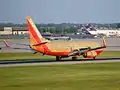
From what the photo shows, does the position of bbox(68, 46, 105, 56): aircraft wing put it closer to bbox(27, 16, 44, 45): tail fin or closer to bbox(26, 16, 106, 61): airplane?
bbox(26, 16, 106, 61): airplane

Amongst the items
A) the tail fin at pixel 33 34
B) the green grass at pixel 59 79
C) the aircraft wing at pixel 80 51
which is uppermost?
the tail fin at pixel 33 34

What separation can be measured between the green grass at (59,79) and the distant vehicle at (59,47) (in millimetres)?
21577

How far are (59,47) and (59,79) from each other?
3426 cm

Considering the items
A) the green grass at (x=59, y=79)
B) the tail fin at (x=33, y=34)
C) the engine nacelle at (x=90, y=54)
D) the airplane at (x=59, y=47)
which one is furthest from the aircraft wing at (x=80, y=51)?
the green grass at (x=59, y=79)

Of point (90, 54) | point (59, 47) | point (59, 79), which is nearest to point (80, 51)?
point (90, 54)

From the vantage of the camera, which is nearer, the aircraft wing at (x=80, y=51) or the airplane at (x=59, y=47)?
the airplane at (x=59, y=47)

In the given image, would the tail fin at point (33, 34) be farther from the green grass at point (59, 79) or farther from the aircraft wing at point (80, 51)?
the green grass at point (59, 79)

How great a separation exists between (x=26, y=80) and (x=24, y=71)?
10692 mm

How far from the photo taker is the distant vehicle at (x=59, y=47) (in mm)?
83875

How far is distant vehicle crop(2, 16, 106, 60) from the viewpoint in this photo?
83.9 metres

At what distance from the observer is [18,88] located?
4378cm

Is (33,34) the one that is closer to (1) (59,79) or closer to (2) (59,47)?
(2) (59,47)

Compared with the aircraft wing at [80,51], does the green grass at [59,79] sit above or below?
below

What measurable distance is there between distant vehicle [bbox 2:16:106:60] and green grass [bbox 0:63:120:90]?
70.8ft
